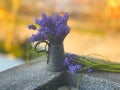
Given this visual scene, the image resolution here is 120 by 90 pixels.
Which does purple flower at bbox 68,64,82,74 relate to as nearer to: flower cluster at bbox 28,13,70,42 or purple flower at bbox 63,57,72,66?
purple flower at bbox 63,57,72,66

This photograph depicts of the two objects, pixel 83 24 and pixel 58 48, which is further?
pixel 83 24

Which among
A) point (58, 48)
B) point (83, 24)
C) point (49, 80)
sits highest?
point (58, 48)

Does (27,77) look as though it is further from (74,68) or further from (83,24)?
(83,24)

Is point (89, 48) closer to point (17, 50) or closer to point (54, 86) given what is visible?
point (17, 50)

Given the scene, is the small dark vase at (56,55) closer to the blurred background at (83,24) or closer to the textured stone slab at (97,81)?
the textured stone slab at (97,81)

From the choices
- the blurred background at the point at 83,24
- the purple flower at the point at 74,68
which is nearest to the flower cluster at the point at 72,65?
the purple flower at the point at 74,68

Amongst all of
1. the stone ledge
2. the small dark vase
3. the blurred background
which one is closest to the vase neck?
the small dark vase

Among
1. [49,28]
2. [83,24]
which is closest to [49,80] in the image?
[49,28]
